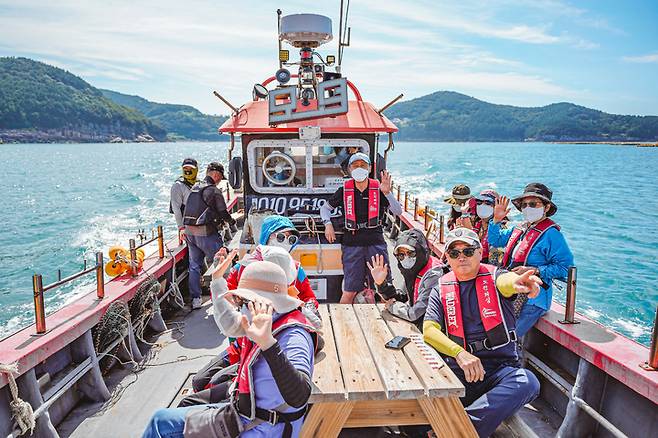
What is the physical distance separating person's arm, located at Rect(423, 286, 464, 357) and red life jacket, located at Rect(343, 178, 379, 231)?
2.14 meters

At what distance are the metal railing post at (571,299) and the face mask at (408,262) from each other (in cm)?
122

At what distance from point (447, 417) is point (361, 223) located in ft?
9.80

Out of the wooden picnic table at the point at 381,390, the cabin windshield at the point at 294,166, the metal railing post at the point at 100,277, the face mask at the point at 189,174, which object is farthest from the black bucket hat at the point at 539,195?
the face mask at the point at 189,174

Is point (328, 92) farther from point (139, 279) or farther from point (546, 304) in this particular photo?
point (546, 304)

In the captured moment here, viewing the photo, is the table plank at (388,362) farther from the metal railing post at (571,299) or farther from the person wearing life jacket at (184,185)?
the person wearing life jacket at (184,185)

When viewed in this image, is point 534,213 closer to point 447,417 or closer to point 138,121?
point 447,417

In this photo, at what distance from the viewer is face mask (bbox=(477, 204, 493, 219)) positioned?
517 cm

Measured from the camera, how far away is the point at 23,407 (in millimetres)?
3328

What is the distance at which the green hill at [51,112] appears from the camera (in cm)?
13838

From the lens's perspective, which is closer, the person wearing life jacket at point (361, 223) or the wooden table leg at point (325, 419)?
the wooden table leg at point (325, 419)

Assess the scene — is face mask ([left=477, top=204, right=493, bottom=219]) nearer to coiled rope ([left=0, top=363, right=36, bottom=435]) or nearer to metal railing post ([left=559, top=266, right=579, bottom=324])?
metal railing post ([left=559, top=266, right=579, bottom=324])

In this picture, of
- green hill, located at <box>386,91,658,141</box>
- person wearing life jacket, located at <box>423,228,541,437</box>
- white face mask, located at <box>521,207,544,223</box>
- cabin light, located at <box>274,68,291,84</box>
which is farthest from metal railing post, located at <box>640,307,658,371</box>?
green hill, located at <box>386,91,658,141</box>

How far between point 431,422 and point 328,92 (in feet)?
17.4

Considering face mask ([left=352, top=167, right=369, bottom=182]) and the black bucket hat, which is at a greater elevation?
face mask ([left=352, top=167, right=369, bottom=182])
